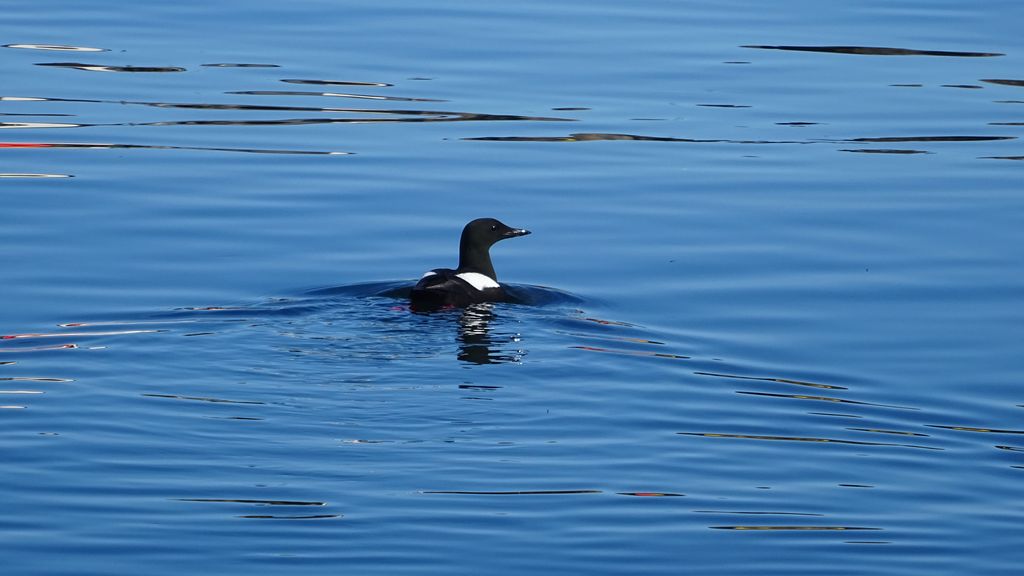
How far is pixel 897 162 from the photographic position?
1838 cm

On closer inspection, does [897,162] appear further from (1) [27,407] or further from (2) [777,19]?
(1) [27,407]

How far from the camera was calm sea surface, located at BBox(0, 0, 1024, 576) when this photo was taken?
852cm

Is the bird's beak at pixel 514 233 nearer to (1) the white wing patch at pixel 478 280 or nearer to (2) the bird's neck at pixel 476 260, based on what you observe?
(2) the bird's neck at pixel 476 260

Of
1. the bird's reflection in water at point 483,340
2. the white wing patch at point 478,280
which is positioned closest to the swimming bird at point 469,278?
the white wing patch at point 478,280

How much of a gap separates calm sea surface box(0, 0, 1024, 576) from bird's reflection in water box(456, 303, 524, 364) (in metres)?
0.04

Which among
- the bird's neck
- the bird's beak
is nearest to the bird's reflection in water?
the bird's neck

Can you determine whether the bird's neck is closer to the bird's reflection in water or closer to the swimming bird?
the swimming bird

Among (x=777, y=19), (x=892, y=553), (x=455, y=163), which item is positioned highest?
(x=777, y=19)

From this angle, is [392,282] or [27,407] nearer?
[27,407]

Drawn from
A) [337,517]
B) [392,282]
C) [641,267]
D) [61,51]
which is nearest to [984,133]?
[641,267]

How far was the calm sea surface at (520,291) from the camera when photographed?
852 centimetres

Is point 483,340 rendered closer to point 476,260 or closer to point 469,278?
point 469,278

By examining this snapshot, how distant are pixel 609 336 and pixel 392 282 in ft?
7.44


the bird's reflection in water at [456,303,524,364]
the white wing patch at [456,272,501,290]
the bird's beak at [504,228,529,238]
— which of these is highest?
the bird's beak at [504,228,529,238]
